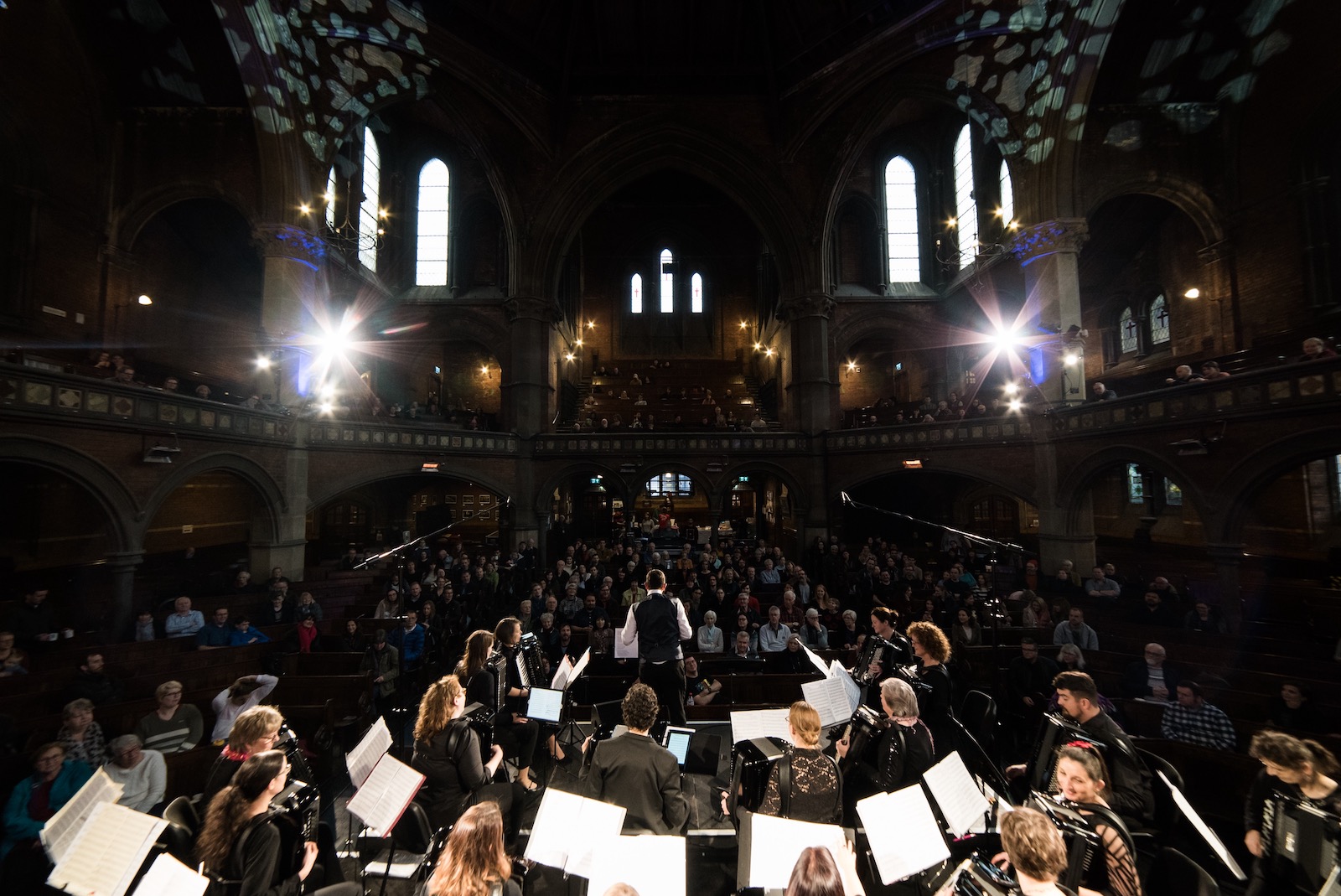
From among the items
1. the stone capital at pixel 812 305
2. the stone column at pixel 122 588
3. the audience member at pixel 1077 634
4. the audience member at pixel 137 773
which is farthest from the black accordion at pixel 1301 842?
the stone capital at pixel 812 305

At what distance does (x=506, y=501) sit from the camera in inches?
788

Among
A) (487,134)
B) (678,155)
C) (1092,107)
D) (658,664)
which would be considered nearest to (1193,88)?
(1092,107)

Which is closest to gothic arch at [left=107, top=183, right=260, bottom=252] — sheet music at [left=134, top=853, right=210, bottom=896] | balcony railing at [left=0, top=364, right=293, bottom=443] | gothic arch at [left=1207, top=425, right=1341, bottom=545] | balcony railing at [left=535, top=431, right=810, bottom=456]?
balcony railing at [left=0, top=364, right=293, bottom=443]

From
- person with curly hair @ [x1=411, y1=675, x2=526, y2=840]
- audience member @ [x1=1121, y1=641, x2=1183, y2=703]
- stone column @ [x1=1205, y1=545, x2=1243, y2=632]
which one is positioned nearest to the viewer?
person with curly hair @ [x1=411, y1=675, x2=526, y2=840]

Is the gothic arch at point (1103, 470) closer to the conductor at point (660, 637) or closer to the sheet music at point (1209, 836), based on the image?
the sheet music at point (1209, 836)

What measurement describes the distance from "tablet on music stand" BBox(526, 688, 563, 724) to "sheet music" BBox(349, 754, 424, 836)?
4.81ft

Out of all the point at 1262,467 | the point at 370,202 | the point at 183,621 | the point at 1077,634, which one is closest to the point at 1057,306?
the point at 1262,467

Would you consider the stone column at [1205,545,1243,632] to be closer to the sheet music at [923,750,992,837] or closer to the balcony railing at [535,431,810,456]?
the sheet music at [923,750,992,837]

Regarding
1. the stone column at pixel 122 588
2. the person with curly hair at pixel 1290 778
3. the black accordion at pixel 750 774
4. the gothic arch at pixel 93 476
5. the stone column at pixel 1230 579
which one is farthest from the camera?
the stone column at pixel 122 588

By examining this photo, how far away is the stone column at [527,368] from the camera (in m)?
21.0

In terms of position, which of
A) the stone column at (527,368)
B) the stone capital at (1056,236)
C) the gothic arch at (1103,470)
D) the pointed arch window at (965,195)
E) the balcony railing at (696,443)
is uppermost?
the pointed arch window at (965,195)

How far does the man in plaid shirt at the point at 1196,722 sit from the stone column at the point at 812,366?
1523cm

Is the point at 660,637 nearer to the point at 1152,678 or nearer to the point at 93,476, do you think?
the point at 1152,678

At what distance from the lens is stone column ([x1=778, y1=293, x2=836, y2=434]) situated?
2077 cm
